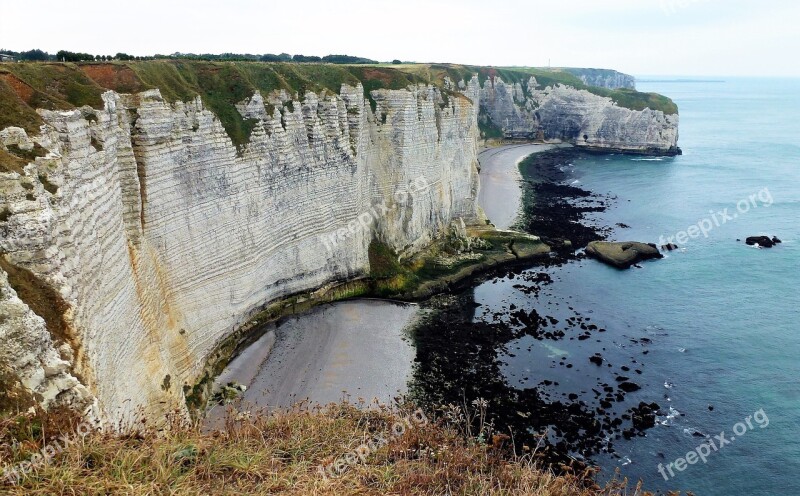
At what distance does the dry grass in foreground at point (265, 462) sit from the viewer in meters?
7.62

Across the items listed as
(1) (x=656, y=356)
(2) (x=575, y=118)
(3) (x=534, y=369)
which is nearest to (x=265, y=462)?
(3) (x=534, y=369)

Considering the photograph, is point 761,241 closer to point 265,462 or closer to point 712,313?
point 712,313

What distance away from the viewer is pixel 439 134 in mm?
45188

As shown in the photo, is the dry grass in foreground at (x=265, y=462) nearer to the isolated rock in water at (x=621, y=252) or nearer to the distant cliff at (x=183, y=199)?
the distant cliff at (x=183, y=199)

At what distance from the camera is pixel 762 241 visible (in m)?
49.7

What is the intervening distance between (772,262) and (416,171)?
33.6m

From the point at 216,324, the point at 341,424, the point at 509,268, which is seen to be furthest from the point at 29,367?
the point at 509,268

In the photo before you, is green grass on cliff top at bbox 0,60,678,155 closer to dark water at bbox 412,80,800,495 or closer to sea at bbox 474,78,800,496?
dark water at bbox 412,80,800,495

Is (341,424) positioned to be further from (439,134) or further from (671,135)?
(671,135)

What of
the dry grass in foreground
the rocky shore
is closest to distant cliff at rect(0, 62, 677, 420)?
the dry grass in foreground

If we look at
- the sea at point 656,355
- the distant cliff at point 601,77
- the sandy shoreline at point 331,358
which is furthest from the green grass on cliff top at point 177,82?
the distant cliff at point 601,77

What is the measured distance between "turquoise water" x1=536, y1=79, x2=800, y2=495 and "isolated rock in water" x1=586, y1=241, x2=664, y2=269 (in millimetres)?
1211

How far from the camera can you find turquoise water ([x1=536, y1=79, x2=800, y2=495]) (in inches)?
885

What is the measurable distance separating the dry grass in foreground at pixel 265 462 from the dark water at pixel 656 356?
48.1ft
